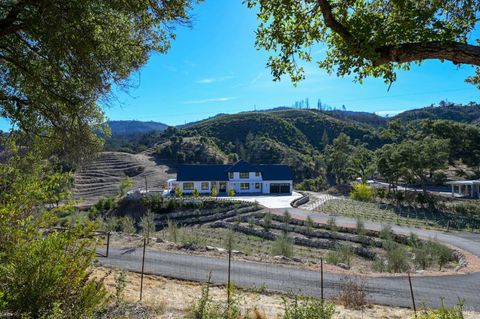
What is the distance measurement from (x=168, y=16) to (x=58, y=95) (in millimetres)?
2690

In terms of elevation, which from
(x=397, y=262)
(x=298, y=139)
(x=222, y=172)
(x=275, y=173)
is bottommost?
(x=397, y=262)

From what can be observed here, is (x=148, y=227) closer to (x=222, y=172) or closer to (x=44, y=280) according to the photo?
(x=44, y=280)

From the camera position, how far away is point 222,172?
187 feet

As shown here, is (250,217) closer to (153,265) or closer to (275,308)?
(153,265)

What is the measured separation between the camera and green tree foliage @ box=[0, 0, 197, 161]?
16.1 ft

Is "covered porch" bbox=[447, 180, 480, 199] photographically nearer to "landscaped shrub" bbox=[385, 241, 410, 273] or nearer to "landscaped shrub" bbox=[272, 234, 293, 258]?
"landscaped shrub" bbox=[385, 241, 410, 273]

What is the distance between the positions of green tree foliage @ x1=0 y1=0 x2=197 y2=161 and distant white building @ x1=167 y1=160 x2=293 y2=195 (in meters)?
47.9

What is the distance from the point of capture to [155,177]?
253ft

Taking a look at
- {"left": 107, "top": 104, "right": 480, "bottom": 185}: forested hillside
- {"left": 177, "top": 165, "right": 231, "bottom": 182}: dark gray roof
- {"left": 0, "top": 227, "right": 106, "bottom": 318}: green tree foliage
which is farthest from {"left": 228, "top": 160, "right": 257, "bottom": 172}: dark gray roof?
{"left": 0, "top": 227, "right": 106, "bottom": 318}: green tree foliage

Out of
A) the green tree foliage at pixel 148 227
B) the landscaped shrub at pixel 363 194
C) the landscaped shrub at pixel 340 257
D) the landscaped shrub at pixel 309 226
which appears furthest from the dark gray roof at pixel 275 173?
the landscaped shrub at pixel 340 257

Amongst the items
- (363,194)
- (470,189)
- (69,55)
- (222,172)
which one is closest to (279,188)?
(222,172)

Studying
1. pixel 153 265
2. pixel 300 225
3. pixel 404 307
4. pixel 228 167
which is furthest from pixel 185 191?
pixel 404 307

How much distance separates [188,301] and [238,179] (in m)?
49.7

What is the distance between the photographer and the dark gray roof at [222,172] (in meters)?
55.3
